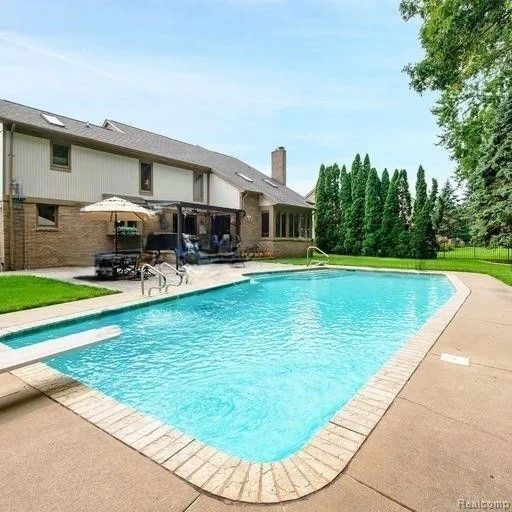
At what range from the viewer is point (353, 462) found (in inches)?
88.4

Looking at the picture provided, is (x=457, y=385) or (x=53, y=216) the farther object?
(x=53, y=216)

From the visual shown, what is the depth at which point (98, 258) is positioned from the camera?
38.0 ft

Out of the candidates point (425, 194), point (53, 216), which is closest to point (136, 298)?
point (53, 216)

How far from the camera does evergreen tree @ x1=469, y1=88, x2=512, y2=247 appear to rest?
16422 millimetres

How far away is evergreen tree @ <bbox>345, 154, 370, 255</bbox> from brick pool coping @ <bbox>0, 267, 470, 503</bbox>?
990 inches

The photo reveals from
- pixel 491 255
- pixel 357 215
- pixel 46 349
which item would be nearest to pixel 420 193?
pixel 357 215

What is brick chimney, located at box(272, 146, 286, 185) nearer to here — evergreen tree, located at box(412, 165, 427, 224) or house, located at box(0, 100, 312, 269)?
house, located at box(0, 100, 312, 269)

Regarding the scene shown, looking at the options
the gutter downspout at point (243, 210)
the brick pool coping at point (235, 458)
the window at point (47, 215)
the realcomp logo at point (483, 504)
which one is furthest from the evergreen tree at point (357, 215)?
the realcomp logo at point (483, 504)

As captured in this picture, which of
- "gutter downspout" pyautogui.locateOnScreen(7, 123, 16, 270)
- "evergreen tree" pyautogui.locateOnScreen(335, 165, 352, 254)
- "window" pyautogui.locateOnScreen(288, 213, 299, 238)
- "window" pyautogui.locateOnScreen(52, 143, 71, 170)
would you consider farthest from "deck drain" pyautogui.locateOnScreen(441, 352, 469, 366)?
"evergreen tree" pyautogui.locateOnScreen(335, 165, 352, 254)

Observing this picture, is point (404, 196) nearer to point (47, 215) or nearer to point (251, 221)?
point (251, 221)

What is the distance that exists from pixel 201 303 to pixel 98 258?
4956 mm

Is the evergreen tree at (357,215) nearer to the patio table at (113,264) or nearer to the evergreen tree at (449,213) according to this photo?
the patio table at (113,264)

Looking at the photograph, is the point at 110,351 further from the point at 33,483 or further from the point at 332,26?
the point at 332,26

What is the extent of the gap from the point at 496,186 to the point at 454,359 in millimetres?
17869
